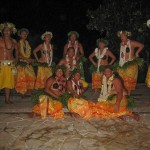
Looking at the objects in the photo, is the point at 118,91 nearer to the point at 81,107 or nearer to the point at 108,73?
the point at 108,73

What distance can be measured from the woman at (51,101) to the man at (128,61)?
70.0 inches

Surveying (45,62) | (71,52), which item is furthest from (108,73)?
(45,62)

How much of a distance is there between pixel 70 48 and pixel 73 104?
173cm

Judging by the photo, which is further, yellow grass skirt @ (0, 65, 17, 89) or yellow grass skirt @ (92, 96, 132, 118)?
yellow grass skirt @ (0, 65, 17, 89)

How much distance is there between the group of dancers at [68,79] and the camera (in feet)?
19.3

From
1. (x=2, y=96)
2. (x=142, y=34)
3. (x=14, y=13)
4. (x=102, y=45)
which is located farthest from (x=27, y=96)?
(x=14, y=13)

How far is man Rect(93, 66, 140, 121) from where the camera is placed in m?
5.79

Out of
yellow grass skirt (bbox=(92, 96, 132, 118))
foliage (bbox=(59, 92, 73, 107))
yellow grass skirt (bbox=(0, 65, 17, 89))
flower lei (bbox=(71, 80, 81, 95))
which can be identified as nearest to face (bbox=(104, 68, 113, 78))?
yellow grass skirt (bbox=(92, 96, 132, 118))

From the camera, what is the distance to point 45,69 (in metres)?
7.53

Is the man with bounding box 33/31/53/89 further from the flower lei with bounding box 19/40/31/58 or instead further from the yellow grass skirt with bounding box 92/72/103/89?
the yellow grass skirt with bounding box 92/72/103/89

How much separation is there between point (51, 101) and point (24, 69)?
5.78 ft

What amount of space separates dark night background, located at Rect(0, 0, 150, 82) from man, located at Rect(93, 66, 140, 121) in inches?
259

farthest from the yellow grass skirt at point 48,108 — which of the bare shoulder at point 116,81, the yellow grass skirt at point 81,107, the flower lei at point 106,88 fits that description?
the bare shoulder at point 116,81

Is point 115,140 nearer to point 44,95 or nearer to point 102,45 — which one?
point 44,95
